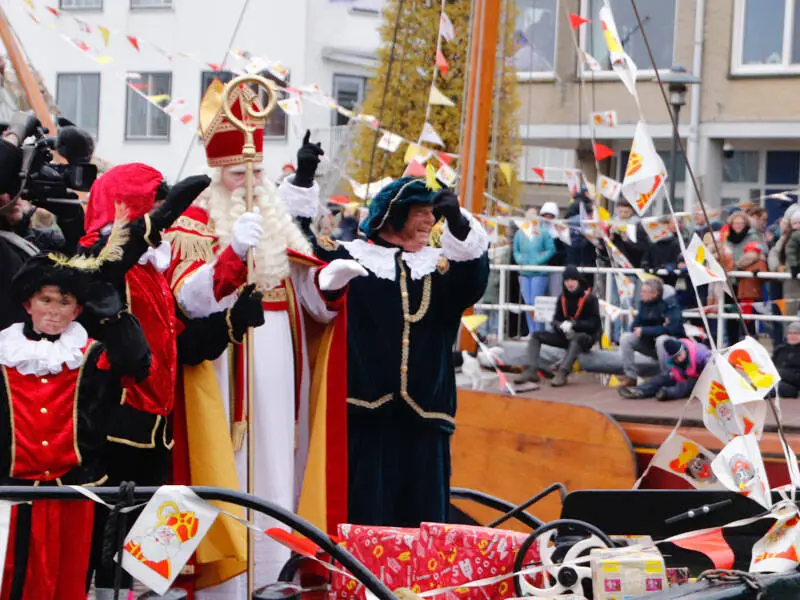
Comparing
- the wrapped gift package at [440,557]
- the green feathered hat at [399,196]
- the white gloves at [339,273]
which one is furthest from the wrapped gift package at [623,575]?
the green feathered hat at [399,196]

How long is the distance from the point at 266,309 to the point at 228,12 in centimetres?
1714

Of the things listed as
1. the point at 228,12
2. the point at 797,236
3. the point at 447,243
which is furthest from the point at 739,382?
the point at 228,12

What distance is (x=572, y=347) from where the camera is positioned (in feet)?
26.0

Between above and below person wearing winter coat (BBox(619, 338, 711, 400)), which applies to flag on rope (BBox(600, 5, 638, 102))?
above

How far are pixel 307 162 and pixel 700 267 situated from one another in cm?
151

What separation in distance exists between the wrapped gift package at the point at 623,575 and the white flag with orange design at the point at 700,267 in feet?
4.29

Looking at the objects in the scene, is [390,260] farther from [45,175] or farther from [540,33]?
[540,33]

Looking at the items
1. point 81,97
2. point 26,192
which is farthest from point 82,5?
point 26,192

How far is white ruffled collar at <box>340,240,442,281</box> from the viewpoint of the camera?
4824 mm

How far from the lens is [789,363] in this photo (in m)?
7.29

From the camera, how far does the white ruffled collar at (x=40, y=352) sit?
3508mm

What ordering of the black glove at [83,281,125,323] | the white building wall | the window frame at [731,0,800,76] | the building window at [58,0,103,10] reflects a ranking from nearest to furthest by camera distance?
the black glove at [83,281,125,323]
the window frame at [731,0,800,76]
the white building wall
the building window at [58,0,103,10]

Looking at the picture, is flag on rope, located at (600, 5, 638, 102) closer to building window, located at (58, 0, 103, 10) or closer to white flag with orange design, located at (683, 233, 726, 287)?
white flag with orange design, located at (683, 233, 726, 287)

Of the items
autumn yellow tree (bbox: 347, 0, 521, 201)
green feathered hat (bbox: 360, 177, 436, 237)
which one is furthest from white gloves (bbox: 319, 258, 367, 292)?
autumn yellow tree (bbox: 347, 0, 521, 201)
